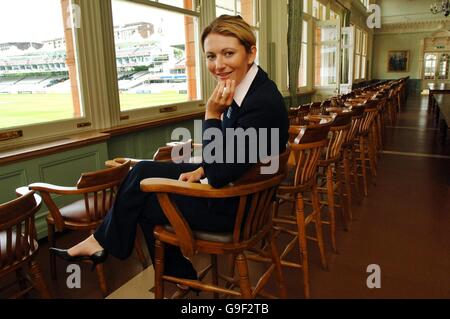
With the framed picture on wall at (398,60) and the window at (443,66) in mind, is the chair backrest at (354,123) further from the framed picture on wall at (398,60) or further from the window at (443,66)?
the window at (443,66)

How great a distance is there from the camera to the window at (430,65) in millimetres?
17609

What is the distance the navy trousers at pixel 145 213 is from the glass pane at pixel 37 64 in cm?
152

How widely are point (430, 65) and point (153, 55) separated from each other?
17.9 metres

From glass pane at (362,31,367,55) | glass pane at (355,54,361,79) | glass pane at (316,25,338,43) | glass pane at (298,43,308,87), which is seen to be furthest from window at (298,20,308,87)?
glass pane at (362,31,367,55)

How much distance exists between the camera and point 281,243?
2.42m

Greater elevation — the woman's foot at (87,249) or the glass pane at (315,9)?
the glass pane at (315,9)

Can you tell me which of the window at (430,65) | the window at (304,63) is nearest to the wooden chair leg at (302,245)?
the window at (304,63)

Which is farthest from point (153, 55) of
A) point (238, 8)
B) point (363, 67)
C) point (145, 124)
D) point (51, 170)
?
point (363, 67)

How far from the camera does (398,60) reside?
58.6 ft

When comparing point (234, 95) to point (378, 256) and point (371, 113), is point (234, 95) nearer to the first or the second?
point (378, 256)

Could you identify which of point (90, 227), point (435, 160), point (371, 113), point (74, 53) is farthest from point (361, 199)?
point (74, 53)

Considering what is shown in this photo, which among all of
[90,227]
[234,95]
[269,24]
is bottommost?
[90,227]
